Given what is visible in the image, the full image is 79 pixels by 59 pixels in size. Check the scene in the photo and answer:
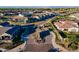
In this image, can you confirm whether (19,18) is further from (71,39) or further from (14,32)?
(71,39)

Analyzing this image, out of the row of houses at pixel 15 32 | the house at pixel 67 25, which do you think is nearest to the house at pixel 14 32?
the row of houses at pixel 15 32

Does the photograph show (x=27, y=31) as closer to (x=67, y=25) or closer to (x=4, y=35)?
(x=4, y=35)

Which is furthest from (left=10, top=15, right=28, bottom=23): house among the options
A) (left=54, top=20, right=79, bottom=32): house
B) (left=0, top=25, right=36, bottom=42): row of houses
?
(left=54, top=20, right=79, bottom=32): house

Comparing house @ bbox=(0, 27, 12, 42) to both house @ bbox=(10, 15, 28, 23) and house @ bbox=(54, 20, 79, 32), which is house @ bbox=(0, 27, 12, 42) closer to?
house @ bbox=(10, 15, 28, 23)

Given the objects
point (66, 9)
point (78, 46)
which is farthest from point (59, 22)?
point (78, 46)

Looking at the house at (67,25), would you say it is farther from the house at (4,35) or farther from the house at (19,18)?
the house at (4,35)

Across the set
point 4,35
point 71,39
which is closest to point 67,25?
point 71,39

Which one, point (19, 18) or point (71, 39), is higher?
point (19, 18)

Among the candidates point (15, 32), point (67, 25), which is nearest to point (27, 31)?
point (15, 32)
